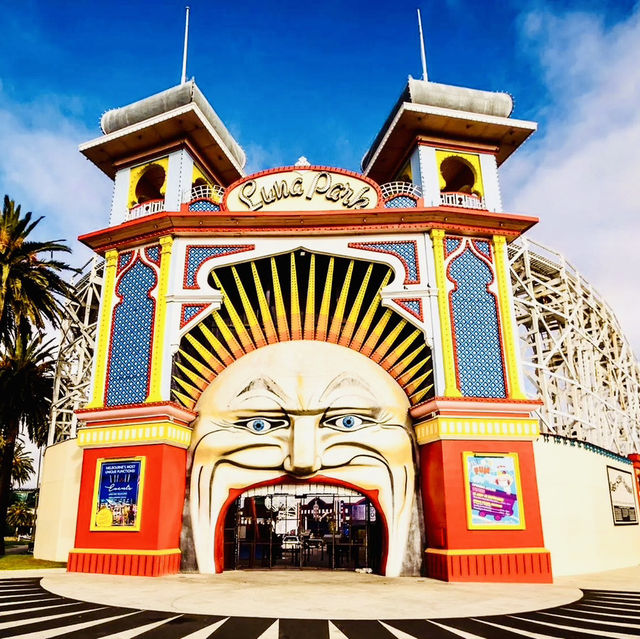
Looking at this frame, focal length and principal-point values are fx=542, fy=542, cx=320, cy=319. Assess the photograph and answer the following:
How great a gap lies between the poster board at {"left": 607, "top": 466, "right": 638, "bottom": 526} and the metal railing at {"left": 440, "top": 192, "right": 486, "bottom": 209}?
10824 mm

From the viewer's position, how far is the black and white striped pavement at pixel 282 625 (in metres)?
7.58

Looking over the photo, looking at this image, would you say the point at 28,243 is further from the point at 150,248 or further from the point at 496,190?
the point at 496,190

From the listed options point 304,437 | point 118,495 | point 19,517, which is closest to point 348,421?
point 304,437

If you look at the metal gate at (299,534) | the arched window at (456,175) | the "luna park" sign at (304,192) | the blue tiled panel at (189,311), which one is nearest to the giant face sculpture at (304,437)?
the metal gate at (299,534)

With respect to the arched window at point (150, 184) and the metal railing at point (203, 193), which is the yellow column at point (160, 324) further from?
the arched window at point (150, 184)

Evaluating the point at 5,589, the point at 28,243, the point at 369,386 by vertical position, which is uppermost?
the point at 28,243

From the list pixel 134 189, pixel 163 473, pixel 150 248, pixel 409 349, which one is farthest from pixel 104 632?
pixel 134 189

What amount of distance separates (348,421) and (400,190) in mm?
8920

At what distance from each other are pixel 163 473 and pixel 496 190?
15.1 meters

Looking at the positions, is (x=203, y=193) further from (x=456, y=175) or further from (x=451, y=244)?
(x=456, y=175)

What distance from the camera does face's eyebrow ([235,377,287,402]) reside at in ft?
56.0

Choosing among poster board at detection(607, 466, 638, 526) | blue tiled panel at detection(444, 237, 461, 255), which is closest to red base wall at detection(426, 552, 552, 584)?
poster board at detection(607, 466, 638, 526)

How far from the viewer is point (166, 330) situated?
57.3ft

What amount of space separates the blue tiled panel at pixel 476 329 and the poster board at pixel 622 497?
718 centimetres
